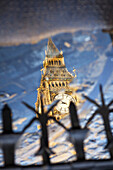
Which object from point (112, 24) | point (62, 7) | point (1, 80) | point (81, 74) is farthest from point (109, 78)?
point (1, 80)

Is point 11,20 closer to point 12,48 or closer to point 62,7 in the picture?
point 12,48

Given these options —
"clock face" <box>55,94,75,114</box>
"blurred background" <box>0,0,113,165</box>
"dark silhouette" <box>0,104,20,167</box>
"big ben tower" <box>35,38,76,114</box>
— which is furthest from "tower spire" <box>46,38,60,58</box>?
"dark silhouette" <box>0,104,20,167</box>

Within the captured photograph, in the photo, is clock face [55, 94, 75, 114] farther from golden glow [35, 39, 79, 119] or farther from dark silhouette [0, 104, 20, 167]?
dark silhouette [0, 104, 20, 167]

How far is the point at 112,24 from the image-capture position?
3699 mm

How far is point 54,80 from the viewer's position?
16.5ft

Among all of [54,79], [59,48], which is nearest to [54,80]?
[54,79]

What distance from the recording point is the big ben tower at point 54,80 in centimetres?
467

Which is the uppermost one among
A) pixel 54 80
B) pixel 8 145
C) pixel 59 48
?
pixel 59 48

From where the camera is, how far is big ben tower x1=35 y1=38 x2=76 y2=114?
184 inches

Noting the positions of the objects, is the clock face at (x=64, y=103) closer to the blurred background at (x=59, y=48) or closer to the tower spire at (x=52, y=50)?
the blurred background at (x=59, y=48)

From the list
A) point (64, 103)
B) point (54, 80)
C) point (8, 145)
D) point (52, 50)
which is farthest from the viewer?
A: point (54, 80)

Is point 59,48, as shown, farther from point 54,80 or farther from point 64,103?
point 64,103

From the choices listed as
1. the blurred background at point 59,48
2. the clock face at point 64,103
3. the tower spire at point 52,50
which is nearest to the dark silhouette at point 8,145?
the blurred background at point 59,48

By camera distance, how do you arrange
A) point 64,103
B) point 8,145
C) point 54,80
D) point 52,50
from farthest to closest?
point 54,80
point 52,50
point 64,103
point 8,145
